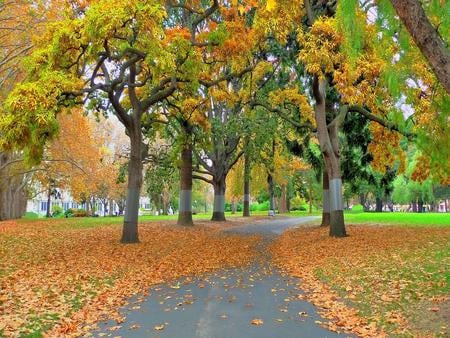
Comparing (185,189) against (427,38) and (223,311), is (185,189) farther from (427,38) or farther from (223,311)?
(427,38)

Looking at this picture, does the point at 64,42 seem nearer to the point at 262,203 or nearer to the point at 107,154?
the point at 107,154

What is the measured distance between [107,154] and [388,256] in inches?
1755

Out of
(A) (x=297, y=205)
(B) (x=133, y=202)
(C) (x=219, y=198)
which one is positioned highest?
(C) (x=219, y=198)

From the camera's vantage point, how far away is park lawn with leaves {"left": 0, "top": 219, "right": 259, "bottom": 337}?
7.01m

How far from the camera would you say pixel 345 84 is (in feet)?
53.4

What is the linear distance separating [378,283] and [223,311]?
3.48 metres

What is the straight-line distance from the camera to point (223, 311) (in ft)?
23.8

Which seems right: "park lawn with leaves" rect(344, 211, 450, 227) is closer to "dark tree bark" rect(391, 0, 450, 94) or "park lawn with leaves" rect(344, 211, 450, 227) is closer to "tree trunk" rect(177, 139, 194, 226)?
"tree trunk" rect(177, 139, 194, 226)

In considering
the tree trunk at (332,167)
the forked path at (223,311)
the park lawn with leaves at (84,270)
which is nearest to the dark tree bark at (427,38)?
the forked path at (223,311)

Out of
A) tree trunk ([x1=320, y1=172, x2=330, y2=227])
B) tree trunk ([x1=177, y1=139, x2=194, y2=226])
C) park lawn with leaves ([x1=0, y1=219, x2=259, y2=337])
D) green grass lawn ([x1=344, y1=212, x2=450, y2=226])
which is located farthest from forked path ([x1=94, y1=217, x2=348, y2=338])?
green grass lawn ([x1=344, y1=212, x2=450, y2=226])

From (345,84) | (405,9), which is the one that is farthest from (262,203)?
(405,9)

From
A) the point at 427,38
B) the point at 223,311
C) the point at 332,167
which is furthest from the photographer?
the point at 332,167

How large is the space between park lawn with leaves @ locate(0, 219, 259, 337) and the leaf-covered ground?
2258 millimetres

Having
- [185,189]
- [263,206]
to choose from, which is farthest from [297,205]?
[185,189]
